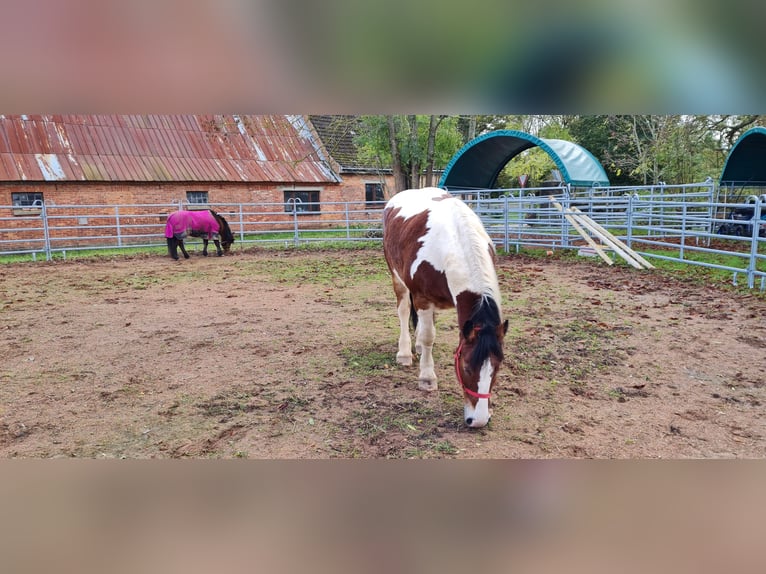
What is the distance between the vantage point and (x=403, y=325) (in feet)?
14.8

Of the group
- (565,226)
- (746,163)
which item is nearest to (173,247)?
(565,226)

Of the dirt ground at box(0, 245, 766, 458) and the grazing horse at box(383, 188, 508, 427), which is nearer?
the grazing horse at box(383, 188, 508, 427)

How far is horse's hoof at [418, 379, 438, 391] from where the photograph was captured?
381 centimetres

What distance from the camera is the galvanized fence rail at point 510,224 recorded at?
10.6 meters

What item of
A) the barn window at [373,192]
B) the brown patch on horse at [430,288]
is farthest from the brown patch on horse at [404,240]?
the barn window at [373,192]

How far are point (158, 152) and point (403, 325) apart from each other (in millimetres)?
15449

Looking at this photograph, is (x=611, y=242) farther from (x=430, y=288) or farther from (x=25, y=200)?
(x=25, y=200)

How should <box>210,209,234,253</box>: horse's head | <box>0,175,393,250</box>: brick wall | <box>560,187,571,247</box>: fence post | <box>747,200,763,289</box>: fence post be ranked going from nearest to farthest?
<box>747,200,763,289</box>: fence post
<box>560,187,571,247</box>: fence post
<box>210,209,234,253</box>: horse's head
<box>0,175,393,250</box>: brick wall

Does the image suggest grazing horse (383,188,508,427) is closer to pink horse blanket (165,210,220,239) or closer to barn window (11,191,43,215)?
pink horse blanket (165,210,220,239)

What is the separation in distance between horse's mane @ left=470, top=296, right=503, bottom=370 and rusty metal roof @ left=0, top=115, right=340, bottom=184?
12422 millimetres
